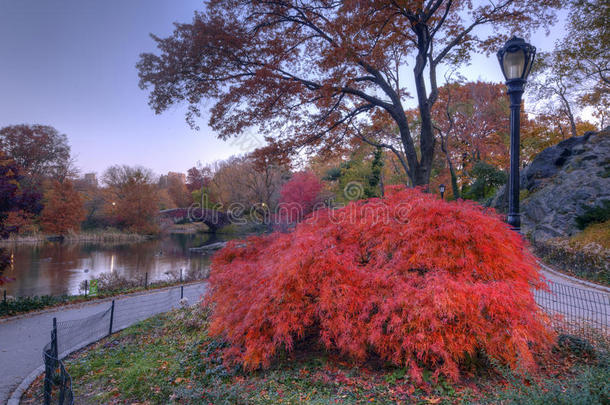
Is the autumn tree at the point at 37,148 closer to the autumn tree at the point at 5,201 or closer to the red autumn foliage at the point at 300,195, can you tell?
the red autumn foliage at the point at 300,195

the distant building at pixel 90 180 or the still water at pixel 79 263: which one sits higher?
the distant building at pixel 90 180

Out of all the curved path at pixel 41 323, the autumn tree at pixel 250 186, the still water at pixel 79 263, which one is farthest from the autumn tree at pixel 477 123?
the curved path at pixel 41 323

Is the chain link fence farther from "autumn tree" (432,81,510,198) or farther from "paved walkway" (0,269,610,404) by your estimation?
"autumn tree" (432,81,510,198)

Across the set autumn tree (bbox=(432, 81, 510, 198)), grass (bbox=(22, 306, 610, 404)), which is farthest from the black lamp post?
autumn tree (bbox=(432, 81, 510, 198))

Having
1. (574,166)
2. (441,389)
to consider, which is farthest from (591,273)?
(441,389)

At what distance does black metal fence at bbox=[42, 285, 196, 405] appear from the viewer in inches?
173

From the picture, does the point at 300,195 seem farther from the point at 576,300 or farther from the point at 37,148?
the point at 37,148

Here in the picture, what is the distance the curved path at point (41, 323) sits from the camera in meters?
6.18

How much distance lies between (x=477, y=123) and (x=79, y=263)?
30378mm

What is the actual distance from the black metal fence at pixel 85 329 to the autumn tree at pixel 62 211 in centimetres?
2778

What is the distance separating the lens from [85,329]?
7.93 m

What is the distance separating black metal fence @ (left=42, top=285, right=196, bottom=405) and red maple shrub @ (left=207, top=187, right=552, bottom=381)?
2.25m

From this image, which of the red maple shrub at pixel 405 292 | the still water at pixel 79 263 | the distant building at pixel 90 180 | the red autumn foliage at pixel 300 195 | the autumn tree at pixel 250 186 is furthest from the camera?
Result: the distant building at pixel 90 180

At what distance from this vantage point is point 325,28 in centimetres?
829
